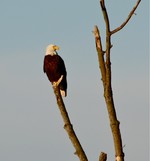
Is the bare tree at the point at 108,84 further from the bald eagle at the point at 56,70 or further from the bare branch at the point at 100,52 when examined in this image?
the bald eagle at the point at 56,70

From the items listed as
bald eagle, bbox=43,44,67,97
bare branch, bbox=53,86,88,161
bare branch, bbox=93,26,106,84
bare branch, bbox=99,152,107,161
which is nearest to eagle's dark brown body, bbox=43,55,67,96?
bald eagle, bbox=43,44,67,97

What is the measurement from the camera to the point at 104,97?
5.25 meters

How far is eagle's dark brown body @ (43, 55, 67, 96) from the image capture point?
10.5 m

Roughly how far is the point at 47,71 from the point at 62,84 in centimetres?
38

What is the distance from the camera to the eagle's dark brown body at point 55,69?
10469mm

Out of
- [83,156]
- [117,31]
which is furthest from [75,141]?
[117,31]

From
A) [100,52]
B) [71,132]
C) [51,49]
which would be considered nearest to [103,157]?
[71,132]

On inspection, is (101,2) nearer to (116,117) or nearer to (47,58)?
(116,117)

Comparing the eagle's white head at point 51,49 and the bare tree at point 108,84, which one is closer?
the bare tree at point 108,84

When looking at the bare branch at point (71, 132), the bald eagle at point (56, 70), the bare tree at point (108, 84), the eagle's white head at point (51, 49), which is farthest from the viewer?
the eagle's white head at point (51, 49)

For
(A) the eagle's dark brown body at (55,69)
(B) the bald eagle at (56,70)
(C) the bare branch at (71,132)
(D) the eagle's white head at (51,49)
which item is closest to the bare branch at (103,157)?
(C) the bare branch at (71,132)

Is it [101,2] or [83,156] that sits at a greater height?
[101,2]

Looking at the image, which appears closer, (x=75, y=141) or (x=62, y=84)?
(x=75, y=141)

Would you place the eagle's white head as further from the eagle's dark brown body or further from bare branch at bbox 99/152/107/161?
bare branch at bbox 99/152/107/161
